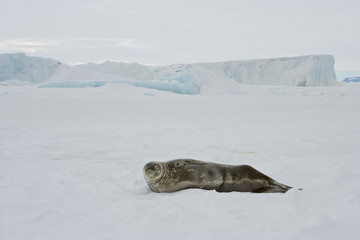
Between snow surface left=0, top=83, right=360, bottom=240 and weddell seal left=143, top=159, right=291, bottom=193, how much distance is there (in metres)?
0.15

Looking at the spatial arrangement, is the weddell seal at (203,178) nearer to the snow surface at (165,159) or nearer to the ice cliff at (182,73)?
the snow surface at (165,159)

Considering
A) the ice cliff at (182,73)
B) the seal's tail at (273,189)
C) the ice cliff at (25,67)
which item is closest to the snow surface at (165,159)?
the seal's tail at (273,189)

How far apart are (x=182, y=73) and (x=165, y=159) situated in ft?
51.2

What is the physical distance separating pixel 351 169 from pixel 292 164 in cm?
59

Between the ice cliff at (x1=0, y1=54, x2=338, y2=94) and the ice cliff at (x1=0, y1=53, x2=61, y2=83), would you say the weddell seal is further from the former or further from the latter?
the ice cliff at (x1=0, y1=53, x2=61, y2=83)

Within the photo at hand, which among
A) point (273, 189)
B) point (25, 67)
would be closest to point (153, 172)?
point (273, 189)

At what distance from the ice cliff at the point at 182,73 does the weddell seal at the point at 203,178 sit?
586 inches

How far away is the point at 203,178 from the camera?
118 inches

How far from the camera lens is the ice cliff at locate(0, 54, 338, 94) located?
59.8 ft

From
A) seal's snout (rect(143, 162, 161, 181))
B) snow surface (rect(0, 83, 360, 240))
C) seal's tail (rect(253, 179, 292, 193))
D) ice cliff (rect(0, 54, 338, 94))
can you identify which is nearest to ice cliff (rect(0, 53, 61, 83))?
ice cliff (rect(0, 54, 338, 94))

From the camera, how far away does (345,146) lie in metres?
5.39

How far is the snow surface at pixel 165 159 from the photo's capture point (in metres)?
2.15

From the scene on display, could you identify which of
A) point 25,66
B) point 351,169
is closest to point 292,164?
point 351,169

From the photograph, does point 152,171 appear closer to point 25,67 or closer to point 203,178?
point 203,178
